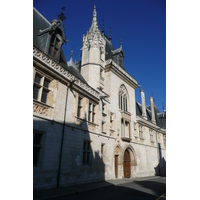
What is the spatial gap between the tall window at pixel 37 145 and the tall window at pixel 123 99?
36.2ft

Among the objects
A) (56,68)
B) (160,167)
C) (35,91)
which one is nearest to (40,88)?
(35,91)

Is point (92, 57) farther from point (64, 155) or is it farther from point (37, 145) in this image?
point (37, 145)

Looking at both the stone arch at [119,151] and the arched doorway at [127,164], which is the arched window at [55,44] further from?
the arched doorway at [127,164]

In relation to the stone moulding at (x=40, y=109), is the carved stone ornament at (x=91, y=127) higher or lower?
lower

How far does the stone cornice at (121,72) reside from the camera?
1668 centimetres

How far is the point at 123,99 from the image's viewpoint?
1814 cm

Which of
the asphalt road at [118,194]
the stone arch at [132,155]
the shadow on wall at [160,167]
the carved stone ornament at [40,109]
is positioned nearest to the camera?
the asphalt road at [118,194]

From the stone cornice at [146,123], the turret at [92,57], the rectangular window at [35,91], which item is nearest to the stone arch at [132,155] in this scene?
the stone cornice at [146,123]

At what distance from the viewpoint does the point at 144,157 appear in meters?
19.4

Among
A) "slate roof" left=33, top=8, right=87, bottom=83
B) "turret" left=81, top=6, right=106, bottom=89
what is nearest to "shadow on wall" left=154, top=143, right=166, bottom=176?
"turret" left=81, top=6, right=106, bottom=89

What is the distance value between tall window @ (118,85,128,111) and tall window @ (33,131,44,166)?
11.0 metres

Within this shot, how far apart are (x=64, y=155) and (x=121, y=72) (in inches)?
486

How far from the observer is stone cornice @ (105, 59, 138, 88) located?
54.7 feet
